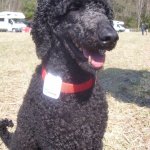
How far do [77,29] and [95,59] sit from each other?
298 mm

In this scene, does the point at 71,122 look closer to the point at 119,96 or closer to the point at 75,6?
the point at 75,6

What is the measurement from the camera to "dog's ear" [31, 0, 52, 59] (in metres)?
3.42

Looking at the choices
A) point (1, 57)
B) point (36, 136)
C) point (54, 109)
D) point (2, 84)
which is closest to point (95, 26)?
point (54, 109)

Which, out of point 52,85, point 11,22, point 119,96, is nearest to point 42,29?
point 52,85

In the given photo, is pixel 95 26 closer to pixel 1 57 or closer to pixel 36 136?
pixel 36 136

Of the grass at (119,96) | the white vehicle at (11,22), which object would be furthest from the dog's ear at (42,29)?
the white vehicle at (11,22)

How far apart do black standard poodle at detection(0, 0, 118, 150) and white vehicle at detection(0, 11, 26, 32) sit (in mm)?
40527

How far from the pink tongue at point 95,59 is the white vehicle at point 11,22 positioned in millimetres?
40958

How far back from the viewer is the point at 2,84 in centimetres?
746

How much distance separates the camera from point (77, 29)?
3.24 m

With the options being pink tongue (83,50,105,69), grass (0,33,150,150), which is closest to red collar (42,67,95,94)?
pink tongue (83,50,105,69)

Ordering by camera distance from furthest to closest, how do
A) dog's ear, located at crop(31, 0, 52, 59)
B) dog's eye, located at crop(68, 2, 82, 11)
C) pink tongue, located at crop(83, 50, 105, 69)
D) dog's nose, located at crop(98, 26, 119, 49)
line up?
dog's ear, located at crop(31, 0, 52, 59), dog's eye, located at crop(68, 2, 82, 11), pink tongue, located at crop(83, 50, 105, 69), dog's nose, located at crop(98, 26, 119, 49)

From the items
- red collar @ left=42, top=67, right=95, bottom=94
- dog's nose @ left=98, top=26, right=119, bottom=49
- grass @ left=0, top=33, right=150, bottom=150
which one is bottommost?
grass @ left=0, top=33, right=150, bottom=150

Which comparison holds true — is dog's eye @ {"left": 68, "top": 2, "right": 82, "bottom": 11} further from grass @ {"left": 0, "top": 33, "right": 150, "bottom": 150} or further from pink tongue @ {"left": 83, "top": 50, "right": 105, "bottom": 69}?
grass @ {"left": 0, "top": 33, "right": 150, "bottom": 150}
